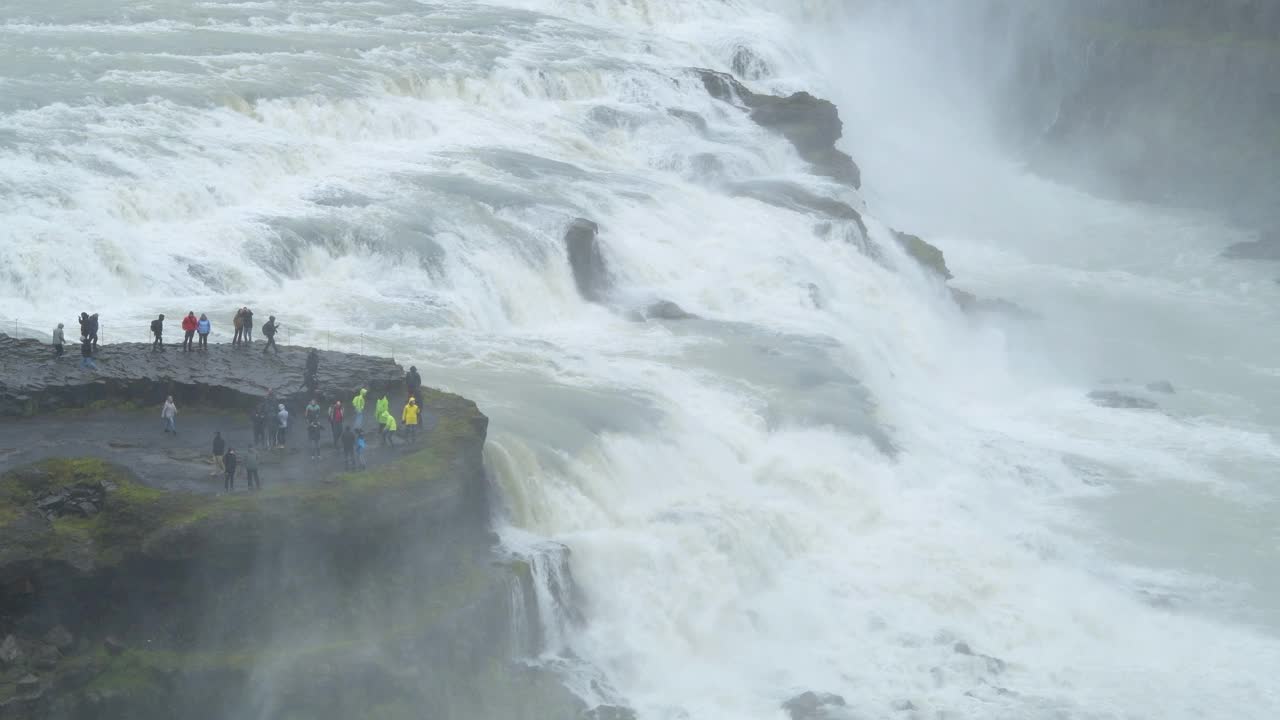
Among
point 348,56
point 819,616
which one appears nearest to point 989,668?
point 819,616

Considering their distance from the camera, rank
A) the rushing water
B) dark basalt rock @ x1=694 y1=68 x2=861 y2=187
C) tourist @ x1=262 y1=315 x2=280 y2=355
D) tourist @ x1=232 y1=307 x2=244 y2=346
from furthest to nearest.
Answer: dark basalt rock @ x1=694 y1=68 x2=861 y2=187 → tourist @ x1=232 y1=307 x2=244 y2=346 → tourist @ x1=262 y1=315 x2=280 y2=355 → the rushing water

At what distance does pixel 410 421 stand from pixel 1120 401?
22546 mm

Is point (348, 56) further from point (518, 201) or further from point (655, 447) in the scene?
point (655, 447)

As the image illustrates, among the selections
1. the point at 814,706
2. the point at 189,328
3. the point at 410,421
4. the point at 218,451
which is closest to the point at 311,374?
the point at 410,421

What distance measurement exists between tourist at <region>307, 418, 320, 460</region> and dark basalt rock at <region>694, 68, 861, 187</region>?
96.3ft

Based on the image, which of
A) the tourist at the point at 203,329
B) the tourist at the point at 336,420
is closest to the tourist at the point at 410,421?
the tourist at the point at 336,420

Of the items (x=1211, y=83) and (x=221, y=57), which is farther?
(x=1211, y=83)

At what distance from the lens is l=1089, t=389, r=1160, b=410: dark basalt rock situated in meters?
38.8

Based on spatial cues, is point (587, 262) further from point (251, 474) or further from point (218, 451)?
point (251, 474)

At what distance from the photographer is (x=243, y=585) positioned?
65.5 ft

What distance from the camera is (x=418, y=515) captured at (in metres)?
21.6

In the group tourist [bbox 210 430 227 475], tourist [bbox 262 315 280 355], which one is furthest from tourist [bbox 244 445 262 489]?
tourist [bbox 262 315 280 355]

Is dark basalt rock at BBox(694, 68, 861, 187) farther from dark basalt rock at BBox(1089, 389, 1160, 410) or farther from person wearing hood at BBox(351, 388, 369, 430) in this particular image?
person wearing hood at BBox(351, 388, 369, 430)

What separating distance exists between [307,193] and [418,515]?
16.1 metres
